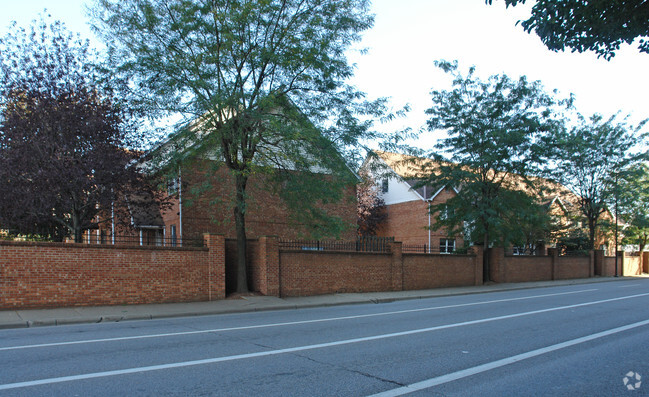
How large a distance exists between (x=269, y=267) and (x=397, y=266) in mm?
6829

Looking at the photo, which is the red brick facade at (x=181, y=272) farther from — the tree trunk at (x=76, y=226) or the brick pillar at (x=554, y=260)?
the brick pillar at (x=554, y=260)

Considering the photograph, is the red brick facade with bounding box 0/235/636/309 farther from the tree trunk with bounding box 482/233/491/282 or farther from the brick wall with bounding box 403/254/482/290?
the tree trunk with bounding box 482/233/491/282

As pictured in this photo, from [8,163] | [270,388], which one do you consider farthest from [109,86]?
[270,388]

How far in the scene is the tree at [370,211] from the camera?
38.9m

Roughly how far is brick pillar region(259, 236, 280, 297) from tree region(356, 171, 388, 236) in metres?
21.4

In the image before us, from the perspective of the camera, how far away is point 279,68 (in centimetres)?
1589

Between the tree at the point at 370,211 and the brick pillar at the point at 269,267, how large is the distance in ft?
70.1

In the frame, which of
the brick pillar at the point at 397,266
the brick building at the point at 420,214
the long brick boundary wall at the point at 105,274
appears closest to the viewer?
the long brick boundary wall at the point at 105,274

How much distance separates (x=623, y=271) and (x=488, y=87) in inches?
1070

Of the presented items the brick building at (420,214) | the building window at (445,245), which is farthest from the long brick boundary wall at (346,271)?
the building window at (445,245)

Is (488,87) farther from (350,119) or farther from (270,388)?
(270,388)

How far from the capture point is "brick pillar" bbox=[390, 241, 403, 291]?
21250mm

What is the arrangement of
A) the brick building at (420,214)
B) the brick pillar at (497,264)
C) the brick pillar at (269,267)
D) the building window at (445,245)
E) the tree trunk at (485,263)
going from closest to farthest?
the brick pillar at (269,267), the tree trunk at (485,263), the brick pillar at (497,264), the brick building at (420,214), the building window at (445,245)

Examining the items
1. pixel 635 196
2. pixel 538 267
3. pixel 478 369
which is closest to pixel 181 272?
pixel 478 369
